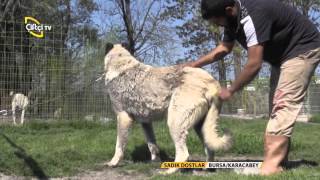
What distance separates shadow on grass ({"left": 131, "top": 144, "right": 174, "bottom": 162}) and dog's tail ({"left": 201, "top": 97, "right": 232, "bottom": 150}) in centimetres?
158

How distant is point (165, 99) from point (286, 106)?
5.70 ft

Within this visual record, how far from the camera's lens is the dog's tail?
6043 millimetres

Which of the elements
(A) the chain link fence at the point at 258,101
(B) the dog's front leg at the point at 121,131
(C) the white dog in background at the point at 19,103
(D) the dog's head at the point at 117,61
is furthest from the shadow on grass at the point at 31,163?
(A) the chain link fence at the point at 258,101

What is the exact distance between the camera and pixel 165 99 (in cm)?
637

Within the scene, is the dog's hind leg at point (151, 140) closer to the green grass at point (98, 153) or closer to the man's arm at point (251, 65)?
the green grass at point (98, 153)

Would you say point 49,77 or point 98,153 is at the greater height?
point 49,77

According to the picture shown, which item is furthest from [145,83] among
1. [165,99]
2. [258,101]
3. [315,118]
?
[258,101]

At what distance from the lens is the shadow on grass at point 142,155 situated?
760cm

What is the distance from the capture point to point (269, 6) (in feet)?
16.3

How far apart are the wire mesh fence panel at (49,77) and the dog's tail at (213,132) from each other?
7673mm

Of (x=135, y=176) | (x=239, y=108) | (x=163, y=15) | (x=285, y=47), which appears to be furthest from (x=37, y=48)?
(x=163, y=15)

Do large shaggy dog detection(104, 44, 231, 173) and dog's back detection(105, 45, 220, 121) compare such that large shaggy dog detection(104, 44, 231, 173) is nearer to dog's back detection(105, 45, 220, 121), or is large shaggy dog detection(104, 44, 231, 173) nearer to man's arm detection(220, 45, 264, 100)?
dog's back detection(105, 45, 220, 121)

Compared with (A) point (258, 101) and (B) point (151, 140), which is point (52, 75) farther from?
(A) point (258, 101)

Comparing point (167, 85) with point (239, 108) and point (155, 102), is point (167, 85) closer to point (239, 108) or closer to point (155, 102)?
point (155, 102)
